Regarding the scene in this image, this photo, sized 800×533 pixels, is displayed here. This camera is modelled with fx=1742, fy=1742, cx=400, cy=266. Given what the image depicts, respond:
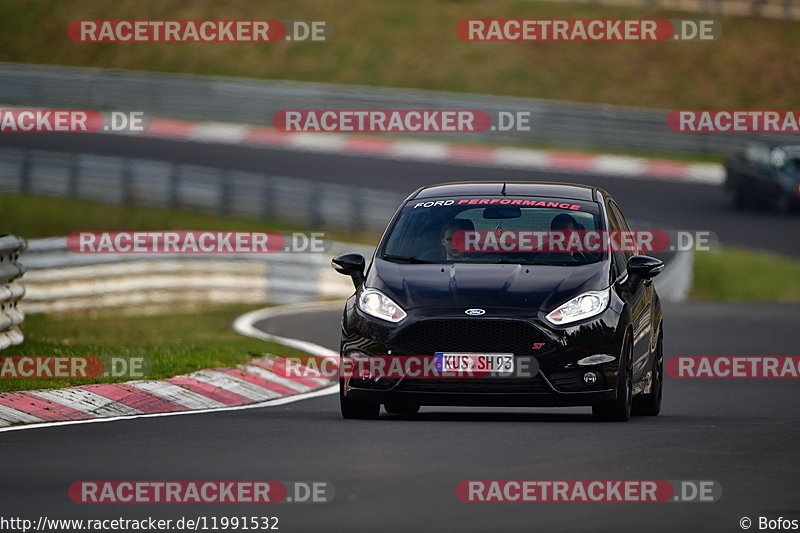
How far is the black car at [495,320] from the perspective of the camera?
11117 mm

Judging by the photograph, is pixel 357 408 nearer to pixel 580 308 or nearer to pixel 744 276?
pixel 580 308

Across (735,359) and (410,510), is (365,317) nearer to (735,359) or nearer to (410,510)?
(410,510)

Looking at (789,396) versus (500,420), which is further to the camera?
(789,396)

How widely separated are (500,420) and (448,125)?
32189 mm

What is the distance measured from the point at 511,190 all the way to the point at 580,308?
4.95 ft

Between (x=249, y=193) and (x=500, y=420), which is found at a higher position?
(x=249, y=193)

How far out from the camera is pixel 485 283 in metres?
11.4

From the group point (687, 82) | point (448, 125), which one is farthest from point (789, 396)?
point (687, 82)

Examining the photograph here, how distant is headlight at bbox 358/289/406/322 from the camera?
1128 cm

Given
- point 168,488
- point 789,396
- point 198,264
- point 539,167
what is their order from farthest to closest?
point 539,167 → point 198,264 → point 789,396 → point 168,488

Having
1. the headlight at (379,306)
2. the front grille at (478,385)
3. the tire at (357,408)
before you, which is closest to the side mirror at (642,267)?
the front grille at (478,385)

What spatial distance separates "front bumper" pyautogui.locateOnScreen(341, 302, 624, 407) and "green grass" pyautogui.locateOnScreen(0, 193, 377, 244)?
21001 mm

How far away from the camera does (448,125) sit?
1716 inches

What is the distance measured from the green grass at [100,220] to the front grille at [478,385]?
69.0ft
